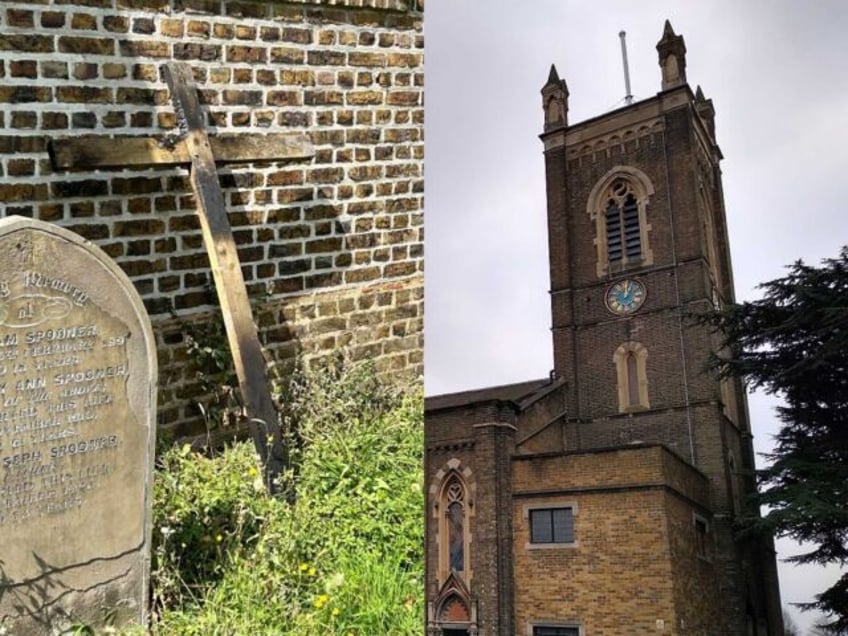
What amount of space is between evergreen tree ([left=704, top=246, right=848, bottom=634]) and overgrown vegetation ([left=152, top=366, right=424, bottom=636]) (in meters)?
13.6

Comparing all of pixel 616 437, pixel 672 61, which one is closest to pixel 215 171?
pixel 616 437

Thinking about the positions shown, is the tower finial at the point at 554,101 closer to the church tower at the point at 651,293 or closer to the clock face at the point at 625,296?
the church tower at the point at 651,293

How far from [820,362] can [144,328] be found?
15.1 metres

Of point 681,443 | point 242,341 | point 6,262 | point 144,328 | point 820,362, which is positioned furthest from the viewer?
point 681,443

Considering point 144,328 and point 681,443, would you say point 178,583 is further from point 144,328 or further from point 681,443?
point 681,443

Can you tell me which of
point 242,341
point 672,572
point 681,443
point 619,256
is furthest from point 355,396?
point 619,256

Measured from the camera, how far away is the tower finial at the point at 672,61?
1192 inches

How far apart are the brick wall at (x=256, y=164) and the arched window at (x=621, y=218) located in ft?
81.5

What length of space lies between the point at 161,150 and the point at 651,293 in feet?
83.9

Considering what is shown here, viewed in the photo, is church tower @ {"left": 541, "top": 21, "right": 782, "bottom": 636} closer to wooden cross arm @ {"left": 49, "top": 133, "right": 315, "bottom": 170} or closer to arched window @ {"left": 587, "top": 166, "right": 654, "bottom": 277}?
arched window @ {"left": 587, "top": 166, "right": 654, "bottom": 277}

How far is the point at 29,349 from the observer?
2580 millimetres

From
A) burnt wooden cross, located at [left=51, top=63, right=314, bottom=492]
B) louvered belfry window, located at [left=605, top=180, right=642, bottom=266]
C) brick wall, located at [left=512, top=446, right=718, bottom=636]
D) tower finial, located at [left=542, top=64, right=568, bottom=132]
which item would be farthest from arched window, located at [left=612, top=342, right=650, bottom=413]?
burnt wooden cross, located at [left=51, top=63, right=314, bottom=492]

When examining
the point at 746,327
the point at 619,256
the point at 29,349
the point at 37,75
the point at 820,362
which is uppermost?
the point at 619,256

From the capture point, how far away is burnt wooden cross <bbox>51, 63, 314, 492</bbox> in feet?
11.8
